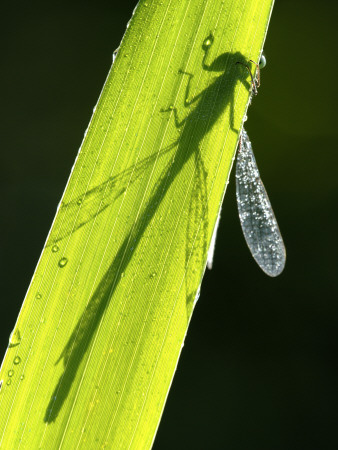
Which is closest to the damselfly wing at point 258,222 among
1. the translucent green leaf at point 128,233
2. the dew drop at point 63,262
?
the translucent green leaf at point 128,233

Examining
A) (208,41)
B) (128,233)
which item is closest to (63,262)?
(128,233)

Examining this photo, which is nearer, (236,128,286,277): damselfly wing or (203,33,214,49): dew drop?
(203,33,214,49): dew drop

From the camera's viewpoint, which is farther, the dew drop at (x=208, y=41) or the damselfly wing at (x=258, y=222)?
the damselfly wing at (x=258, y=222)

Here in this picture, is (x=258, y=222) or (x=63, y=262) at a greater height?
(x=258, y=222)

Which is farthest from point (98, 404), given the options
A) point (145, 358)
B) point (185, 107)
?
point (185, 107)

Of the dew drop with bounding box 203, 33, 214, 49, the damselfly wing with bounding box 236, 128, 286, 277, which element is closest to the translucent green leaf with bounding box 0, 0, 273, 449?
the dew drop with bounding box 203, 33, 214, 49

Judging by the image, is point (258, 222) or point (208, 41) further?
point (258, 222)

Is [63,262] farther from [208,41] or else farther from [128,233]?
[208,41]

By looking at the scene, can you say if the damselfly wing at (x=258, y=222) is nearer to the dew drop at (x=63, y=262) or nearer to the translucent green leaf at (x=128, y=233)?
the translucent green leaf at (x=128, y=233)

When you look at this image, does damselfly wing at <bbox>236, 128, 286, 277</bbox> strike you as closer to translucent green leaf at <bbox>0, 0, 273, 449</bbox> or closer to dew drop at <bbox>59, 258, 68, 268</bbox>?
translucent green leaf at <bbox>0, 0, 273, 449</bbox>
